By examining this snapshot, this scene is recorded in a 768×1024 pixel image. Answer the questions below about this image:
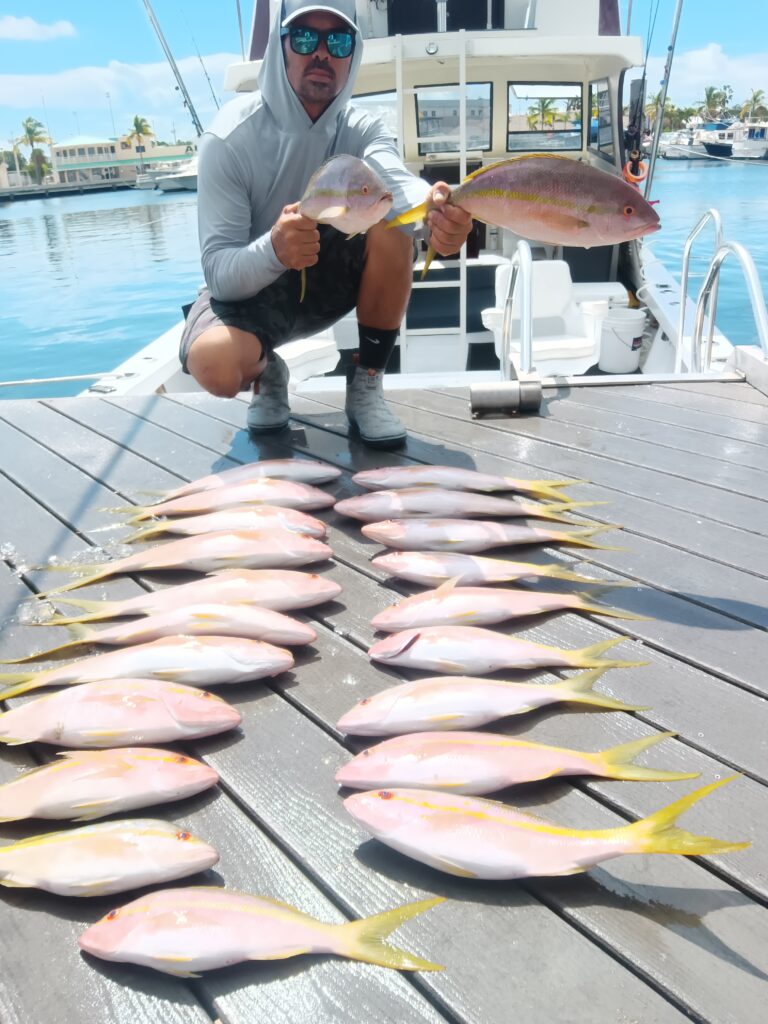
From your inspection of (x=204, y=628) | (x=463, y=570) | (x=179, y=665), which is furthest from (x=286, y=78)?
(x=179, y=665)

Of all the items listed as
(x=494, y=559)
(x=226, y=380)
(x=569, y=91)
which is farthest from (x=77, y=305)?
(x=494, y=559)

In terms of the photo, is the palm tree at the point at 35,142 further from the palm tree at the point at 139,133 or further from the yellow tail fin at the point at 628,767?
the yellow tail fin at the point at 628,767

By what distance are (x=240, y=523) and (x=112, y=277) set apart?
23.3m

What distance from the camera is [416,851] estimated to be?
3.87 ft

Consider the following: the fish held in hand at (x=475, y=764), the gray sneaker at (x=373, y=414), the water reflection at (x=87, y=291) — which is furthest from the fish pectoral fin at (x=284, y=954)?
the water reflection at (x=87, y=291)

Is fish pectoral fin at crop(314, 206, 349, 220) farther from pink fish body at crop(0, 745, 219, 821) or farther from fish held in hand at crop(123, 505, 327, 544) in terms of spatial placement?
pink fish body at crop(0, 745, 219, 821)

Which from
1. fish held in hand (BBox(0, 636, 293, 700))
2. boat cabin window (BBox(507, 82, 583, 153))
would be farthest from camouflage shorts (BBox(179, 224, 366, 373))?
boat cabin window (BBox(507, 82, 583, 153))

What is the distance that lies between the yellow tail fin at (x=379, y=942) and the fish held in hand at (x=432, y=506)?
54.3 inches

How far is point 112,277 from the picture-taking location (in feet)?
75.9

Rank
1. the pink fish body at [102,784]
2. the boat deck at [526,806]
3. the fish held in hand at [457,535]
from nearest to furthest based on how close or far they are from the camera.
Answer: the boat deck at [526,806] → the pink fish body at [102,784] → the fish held in hand at [457,535]

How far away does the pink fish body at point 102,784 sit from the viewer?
1.28m

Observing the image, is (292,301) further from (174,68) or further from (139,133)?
(139,133)

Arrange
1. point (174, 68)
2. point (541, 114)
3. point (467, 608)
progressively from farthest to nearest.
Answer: point (541, 114)
point (174, 68)
point (467, 608)

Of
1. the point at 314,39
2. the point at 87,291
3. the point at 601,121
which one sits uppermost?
the point at 601,121
